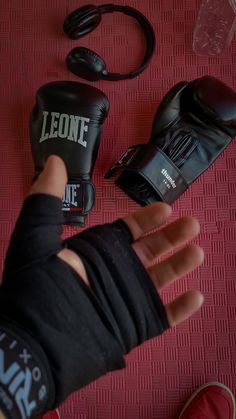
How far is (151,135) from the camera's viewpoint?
4.31 feet

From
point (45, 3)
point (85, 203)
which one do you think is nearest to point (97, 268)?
point (85, 203)

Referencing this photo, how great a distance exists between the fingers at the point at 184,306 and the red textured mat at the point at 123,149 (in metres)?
0.44

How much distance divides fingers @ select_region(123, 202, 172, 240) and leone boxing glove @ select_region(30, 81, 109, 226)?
0.33 m

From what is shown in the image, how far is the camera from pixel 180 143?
1291 millimetres

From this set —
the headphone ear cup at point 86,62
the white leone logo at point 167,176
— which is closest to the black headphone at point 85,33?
the headphone ear cup at point 86,62

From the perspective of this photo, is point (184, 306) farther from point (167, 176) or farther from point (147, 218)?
point (167, 176)

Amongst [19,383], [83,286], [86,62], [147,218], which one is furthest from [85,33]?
[19,383]

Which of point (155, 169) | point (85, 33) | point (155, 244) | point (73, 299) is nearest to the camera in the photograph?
point (73, 299)

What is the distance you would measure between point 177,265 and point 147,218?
117 millimetres

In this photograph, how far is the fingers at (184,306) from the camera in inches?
35.1

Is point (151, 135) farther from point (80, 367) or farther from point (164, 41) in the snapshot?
point (80, 367)

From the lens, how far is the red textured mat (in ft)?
4.36

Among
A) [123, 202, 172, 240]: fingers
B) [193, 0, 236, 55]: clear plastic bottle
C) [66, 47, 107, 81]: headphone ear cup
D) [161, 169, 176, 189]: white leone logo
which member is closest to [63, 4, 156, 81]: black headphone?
[66, 47, 107, 81]: headphone ear cup

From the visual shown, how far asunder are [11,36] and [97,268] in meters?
0.91
